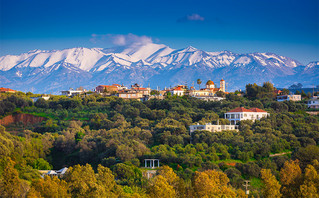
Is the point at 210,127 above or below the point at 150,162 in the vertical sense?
above

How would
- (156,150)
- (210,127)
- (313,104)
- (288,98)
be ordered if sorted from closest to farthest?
(156,150)
(210,127)
(313,104)
(288,98)

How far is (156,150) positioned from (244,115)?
21832mm

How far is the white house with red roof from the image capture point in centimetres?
8031

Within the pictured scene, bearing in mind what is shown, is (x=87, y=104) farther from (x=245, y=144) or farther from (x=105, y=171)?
(x=105, y=171)

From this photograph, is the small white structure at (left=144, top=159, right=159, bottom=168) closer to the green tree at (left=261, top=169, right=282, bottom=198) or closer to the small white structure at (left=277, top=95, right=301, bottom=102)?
the green tree at (left=261, top=169, right=282, bottom=198)

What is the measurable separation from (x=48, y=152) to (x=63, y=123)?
54.5 feet

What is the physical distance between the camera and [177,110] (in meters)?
89.8

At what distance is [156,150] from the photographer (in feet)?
212

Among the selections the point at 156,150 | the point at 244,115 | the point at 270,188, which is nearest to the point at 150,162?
the point at 156,150

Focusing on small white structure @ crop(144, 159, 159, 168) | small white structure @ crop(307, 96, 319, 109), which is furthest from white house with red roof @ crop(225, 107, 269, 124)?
small white structure @ crop(144, 159, 159, 168)

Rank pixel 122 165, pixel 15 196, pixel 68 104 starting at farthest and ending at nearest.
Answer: pixel 68 104 < pixel 122 165 < pixel 15 196

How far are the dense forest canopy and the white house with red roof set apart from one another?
195 centimetres

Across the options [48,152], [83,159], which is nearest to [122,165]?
[83,159]

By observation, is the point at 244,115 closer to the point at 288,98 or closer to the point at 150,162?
the point at 150,162
